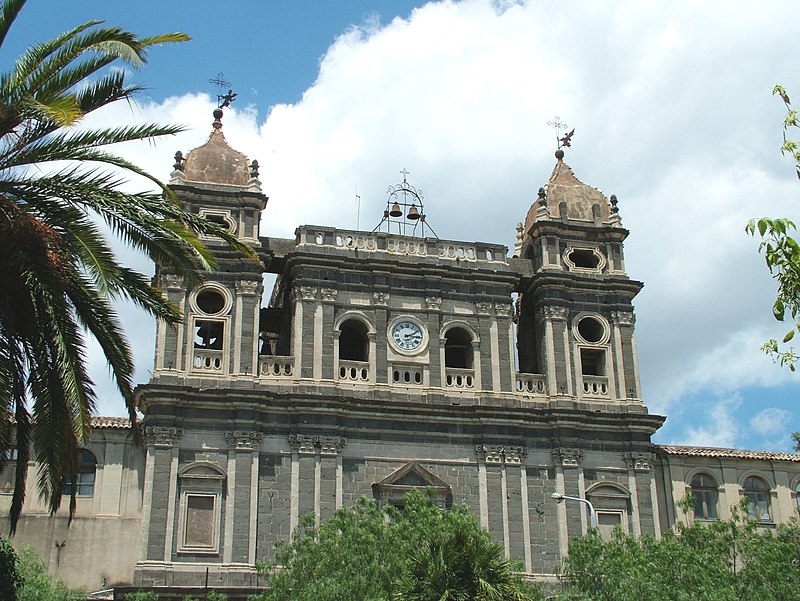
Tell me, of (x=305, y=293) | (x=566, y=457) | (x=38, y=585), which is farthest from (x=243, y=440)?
(x=566, y=457)

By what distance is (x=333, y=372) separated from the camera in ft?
131

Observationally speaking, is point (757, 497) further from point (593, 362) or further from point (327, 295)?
point (327, 295)

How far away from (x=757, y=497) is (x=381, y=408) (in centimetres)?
1509

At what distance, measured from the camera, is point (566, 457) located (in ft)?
133

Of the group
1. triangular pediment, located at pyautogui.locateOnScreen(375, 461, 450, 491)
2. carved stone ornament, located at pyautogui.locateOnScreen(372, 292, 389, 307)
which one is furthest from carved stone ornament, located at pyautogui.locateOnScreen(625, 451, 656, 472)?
carved stone ornament, located at pyautogui.locateOnScreen(372, 292, 389, 307)

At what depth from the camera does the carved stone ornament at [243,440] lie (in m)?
38.1

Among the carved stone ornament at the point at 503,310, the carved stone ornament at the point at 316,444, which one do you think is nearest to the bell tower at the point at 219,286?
the carved stone ornament at the point at 316,444

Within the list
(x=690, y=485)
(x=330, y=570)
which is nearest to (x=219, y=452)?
(x=330, y=570)

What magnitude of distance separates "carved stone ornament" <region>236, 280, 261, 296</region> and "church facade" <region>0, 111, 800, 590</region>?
0.08m

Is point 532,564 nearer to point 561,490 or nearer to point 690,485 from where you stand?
point 561,490

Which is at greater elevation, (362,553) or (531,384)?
(531,384)

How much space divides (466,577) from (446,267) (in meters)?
21.4

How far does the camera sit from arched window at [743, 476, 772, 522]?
142 feet

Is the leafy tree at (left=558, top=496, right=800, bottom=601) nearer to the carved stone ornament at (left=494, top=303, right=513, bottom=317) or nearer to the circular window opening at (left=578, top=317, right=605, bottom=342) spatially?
the circular window opening at (left=578, top=317, right=605, bottom=342)
